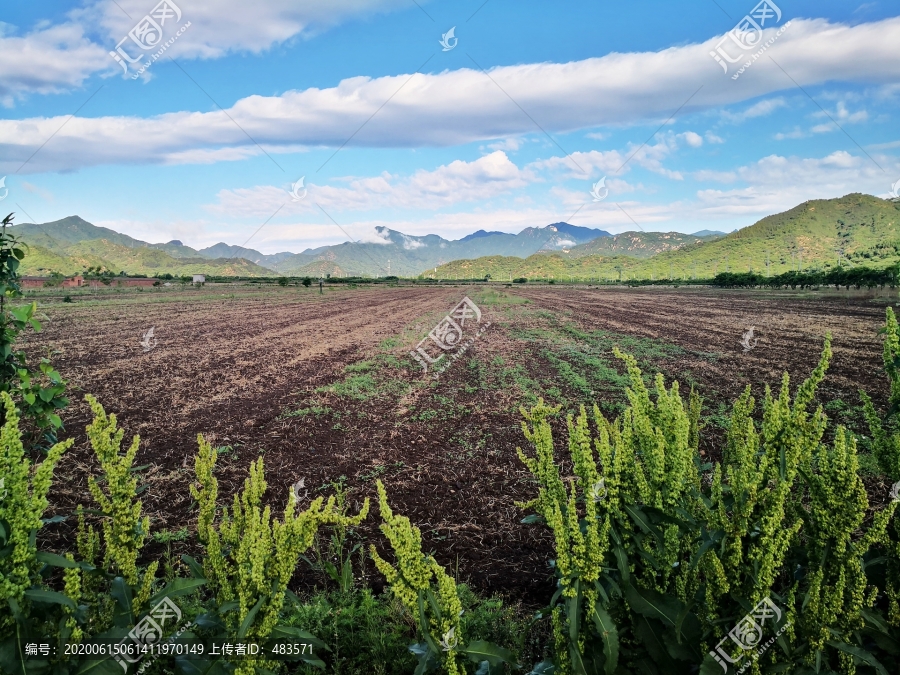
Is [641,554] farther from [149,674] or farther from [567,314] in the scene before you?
[567,314]

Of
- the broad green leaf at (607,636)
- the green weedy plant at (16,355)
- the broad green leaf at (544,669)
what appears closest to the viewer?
the broad green leaf at (607,636)

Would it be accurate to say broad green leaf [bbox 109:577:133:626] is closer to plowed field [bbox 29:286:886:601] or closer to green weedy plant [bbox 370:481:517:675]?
green weedy plant [bbox 370:481:517:675]

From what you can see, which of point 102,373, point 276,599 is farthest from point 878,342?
point 102,373

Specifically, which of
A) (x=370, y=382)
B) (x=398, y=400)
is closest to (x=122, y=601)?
(x=398, y=400)

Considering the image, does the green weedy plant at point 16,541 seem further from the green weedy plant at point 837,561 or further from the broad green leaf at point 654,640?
the green weedy plant at point 837,561

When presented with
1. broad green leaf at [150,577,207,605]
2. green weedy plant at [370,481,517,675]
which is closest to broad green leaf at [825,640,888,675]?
green weedy plant at [370,481,517,675]

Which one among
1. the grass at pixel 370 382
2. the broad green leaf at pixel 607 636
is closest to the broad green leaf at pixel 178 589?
the broad green leaf at pixel 607 636

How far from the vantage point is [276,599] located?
2.33 metres

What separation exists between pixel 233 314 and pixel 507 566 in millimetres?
38278

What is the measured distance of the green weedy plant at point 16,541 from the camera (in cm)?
213

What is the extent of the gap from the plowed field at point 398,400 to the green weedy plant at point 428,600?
8.42 feet

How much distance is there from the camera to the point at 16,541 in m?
2.15

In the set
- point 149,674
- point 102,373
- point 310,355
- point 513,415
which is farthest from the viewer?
point 310,355

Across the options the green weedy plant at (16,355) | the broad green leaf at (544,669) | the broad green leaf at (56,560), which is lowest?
the broad green leaf at (544,669)
